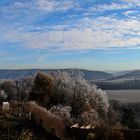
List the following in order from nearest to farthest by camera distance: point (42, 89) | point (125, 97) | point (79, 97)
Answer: point (42, 89) < point (79, 97) < point (125, 97)

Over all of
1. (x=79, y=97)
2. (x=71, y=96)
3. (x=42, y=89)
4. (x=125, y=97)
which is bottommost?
(x=125, y=97)

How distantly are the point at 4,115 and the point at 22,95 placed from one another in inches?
1884

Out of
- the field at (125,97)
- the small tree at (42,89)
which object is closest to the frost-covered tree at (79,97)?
the small tree at (42,89)

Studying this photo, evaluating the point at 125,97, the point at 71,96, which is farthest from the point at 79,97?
the point at 125,97

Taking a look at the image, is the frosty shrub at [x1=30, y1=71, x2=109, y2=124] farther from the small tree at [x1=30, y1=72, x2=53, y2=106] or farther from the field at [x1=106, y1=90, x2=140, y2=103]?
the field at [x1=106, y1=90, x2=140, y2=103]

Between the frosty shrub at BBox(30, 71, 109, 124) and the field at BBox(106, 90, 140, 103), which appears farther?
the field at BBox(106, 90, 140, 103)

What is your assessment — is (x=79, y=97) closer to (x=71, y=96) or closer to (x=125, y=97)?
(x=71, y=96)

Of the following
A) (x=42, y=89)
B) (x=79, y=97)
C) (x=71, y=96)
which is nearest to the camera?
(x=42, y=89)

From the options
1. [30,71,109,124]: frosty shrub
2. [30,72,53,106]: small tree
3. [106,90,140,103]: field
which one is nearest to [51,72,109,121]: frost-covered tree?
[30,71,109,124]: frosty shrub

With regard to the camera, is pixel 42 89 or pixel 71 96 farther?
pixel 71 96

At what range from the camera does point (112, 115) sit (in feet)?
224

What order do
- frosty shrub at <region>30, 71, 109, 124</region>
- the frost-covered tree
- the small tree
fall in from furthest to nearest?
the frost-covered tree → the small tree → frosty shrub at <region>30, 71, 109, 124</region>

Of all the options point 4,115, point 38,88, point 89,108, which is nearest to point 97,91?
point 89,108

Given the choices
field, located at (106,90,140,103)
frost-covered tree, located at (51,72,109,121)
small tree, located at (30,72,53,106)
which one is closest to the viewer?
small tree, located at (30,72,53,106)
